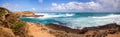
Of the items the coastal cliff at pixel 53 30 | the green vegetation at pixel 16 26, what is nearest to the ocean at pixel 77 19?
the coastal cliff at pixel 53 30

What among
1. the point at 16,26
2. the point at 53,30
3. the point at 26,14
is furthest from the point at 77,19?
the point at 16,26

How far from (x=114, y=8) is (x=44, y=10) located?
5.22 feet

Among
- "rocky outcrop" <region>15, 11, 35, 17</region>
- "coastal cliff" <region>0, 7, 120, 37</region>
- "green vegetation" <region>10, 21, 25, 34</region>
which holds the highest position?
"rocky outcrop" <region>15, 11, 35, 17</region>

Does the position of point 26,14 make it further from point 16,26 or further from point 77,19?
point 77,19

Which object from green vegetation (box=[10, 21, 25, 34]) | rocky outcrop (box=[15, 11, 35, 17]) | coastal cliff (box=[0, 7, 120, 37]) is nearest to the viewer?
green vegetation (box=[10, 21, 25, 34])

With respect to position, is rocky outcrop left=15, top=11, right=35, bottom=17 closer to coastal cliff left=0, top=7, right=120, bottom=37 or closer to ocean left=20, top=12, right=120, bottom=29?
coastal cliff left=0, top=7, right=120, bottom=37

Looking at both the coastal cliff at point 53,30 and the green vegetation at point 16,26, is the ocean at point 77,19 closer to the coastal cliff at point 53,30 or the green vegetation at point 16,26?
the coastal cliff at point 53,30

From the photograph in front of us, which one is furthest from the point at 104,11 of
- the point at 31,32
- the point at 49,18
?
the point at 31,32

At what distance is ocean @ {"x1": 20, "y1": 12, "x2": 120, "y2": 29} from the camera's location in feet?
15.3

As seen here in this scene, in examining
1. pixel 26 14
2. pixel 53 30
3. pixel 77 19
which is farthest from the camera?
pixel 53 30

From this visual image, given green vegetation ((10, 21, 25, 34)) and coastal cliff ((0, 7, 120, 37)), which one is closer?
green vegetation ((10, 21, 25, 34))

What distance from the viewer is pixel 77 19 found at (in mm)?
4770

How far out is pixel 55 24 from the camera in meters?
4.88

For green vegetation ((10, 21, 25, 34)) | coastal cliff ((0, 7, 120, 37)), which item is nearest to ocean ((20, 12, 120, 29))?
coastal cliff ((0, 7, 120, 37))
